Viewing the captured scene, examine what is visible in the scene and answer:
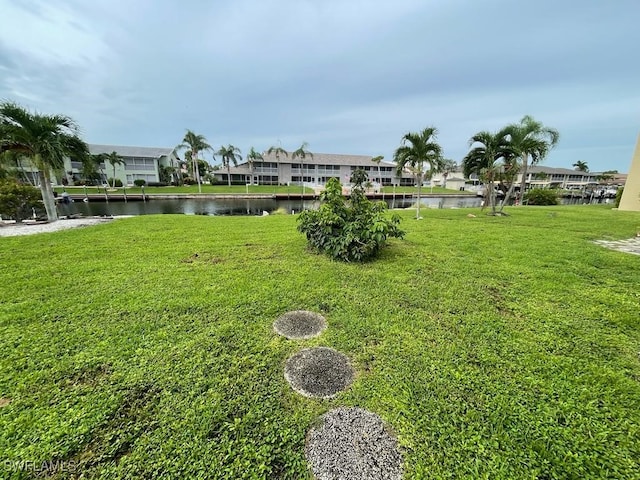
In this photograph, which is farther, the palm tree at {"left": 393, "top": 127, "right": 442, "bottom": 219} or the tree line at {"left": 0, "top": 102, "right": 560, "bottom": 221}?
the palm tree at {"left": 393, "top": 127, "right": 442, "bottom": 219}

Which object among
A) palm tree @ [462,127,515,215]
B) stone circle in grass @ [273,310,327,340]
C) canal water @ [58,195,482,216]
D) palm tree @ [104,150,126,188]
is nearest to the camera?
stone circle in grass @ [273,310,327,340]

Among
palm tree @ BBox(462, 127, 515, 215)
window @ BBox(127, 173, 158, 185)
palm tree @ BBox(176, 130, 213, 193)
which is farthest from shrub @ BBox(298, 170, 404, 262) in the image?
window @ BBox(127, 173, 158, 185)

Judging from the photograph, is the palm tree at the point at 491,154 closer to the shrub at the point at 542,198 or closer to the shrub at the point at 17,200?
the shrub at the point at 542,198

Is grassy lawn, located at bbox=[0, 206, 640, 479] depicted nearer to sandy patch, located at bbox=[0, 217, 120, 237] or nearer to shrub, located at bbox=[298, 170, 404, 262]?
shrub, located at bbox=[298, 170, 404, 262]

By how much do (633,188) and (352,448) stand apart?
69.4 feet

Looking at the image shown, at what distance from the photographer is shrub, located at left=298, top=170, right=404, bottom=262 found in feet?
16.3

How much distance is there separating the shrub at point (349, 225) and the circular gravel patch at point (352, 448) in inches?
129

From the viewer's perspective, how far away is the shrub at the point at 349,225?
4973 mm

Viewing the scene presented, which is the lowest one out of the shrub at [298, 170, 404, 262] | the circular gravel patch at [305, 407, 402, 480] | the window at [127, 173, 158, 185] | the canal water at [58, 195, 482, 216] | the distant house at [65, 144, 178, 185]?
the canal water at [58, 195, 482, 216]

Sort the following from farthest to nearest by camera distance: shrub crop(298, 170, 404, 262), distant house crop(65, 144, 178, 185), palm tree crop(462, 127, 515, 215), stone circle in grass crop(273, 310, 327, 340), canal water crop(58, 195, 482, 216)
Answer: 1. distant house crop(65, 144, 178, 185)
2. canal water crop(58, 195, 482, 216)
3. palm tree crop(462, 127, 515, 215)
4. shrub crop(298, 170, 404, 262)
5. stone circle in grass crop(273, 310, 327, 340)

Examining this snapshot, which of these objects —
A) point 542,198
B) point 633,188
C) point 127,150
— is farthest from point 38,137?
point 127,150

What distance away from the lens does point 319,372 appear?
7.40ft

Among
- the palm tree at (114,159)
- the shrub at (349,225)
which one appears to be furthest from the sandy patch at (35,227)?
the palm tree at (114,159)

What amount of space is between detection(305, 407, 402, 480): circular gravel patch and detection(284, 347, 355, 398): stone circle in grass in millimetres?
215
